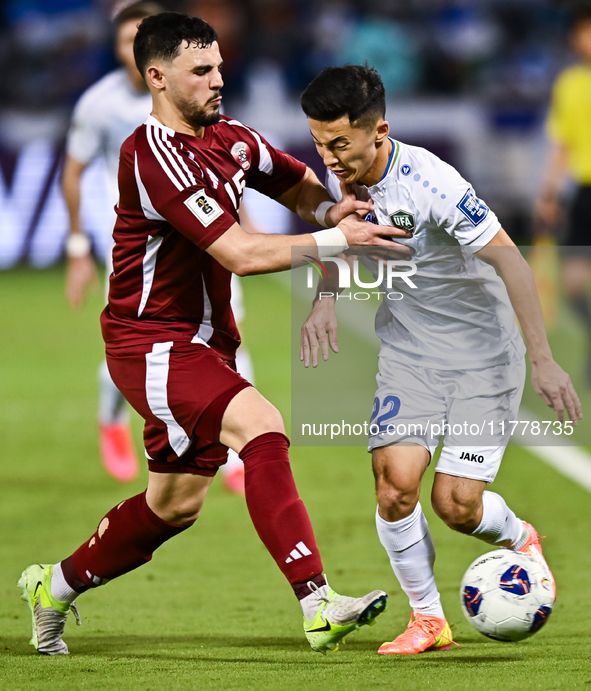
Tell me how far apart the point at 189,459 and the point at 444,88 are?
14359 millimetres

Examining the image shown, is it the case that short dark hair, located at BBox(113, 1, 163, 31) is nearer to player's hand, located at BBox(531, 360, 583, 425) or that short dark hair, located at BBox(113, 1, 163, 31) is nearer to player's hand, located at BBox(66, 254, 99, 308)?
player's hand, located at BBox(66, 254, 99, 308)

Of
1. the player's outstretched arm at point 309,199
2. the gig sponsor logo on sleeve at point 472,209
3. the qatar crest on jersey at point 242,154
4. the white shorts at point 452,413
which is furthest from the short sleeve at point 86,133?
the gig sponsor logo on sleeve at point 472,209

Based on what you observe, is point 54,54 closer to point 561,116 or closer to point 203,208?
point 561,116

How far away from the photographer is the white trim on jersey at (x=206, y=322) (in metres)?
3.93

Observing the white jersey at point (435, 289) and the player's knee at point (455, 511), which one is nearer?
the white jersey at point (435, 289)

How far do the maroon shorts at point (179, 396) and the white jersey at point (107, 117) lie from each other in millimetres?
3060

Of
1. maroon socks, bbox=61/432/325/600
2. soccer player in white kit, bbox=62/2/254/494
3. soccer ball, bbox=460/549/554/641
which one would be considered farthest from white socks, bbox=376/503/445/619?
soccer player in white kit, bbox=62/2/254/494

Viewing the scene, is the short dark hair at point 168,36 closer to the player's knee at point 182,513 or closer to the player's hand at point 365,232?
the player's hand at point 365,232

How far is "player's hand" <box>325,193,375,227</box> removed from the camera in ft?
12.8

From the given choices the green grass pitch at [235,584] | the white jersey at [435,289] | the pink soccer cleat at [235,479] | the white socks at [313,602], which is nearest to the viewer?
the white socks at [313,602]

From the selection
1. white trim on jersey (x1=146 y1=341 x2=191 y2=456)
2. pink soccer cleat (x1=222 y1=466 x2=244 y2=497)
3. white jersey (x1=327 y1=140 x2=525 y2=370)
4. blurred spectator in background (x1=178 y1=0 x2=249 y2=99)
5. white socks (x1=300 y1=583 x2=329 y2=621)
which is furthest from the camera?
blurred spectator in background (x1=178 y1=0 x2=249 y2=99)

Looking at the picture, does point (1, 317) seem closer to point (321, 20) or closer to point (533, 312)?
point (321, 20)

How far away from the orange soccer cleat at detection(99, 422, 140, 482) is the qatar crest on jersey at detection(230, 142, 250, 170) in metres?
3.43

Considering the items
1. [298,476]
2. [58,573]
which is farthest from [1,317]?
[58,573]
